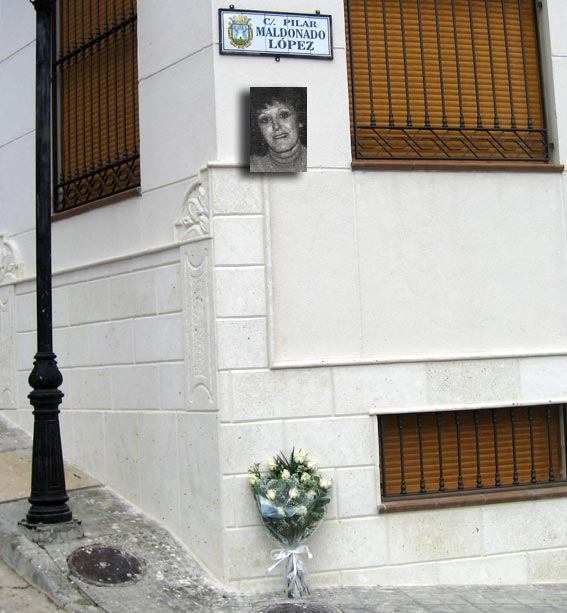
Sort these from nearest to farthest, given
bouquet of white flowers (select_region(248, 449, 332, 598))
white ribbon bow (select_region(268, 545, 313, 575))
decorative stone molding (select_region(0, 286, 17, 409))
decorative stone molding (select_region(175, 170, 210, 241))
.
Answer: bouquet of white flowers (select_region(248, 449, 332, 598))
white ribbon bow (select_region(268, 545, 313, 575))
decorative stone molding (select_region(175, 170, 210, 241))
decorative stone molding (select_region(0, 286, 17, 409))

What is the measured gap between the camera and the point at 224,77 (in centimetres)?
741

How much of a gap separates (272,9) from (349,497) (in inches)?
160

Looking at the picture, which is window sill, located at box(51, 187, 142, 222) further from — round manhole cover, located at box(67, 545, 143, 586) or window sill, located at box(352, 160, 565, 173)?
round manhole cover, located at box(67, 545, 143, 586)

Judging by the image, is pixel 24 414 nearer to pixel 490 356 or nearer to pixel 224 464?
pixel 224 464

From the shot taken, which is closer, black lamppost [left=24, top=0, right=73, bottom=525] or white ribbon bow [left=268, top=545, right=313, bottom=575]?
white ribbon bow [left=268, top=545, right=313, bottom=575]

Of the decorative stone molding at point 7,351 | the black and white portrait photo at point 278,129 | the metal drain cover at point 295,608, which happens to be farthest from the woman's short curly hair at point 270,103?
the decorative stone molding at point 7,351

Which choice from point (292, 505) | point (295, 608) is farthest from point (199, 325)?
point (295, 608)

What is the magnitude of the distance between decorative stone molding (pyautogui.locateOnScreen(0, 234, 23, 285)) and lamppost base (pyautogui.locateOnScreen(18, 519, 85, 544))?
3.30 m

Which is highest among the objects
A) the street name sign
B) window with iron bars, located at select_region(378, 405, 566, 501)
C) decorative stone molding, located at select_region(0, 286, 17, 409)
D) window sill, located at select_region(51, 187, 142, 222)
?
the street name sign

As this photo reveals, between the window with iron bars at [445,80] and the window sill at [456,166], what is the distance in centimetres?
17

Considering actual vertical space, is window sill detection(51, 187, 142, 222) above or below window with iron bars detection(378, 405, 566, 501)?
above

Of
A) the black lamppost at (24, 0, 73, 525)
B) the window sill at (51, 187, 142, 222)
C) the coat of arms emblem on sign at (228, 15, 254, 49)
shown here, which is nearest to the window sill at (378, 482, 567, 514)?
the black lamppost at (24, 0, 73, 525)

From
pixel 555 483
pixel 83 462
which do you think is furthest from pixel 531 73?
pixel 83 462

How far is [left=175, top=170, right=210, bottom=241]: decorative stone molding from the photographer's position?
741 cm
